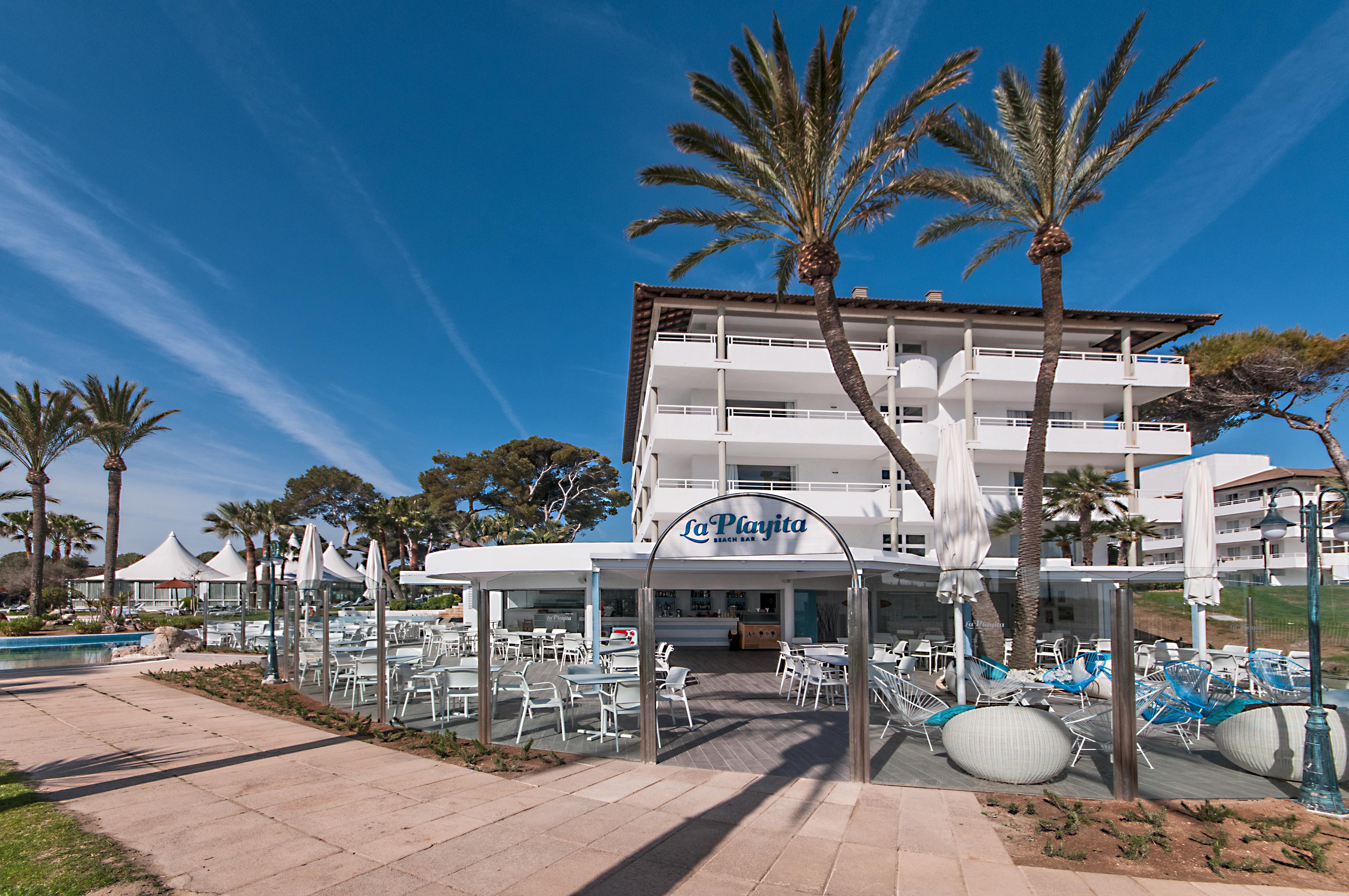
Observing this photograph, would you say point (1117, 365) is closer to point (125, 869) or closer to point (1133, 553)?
point (1133, 553)

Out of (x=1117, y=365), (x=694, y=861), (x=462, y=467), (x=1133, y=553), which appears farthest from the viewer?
(x=462, y=467)

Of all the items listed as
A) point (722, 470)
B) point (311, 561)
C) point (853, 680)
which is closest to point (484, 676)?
point (853, 680)

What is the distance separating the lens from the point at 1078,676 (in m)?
11.7

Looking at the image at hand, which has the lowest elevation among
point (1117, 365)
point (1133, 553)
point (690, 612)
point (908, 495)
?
point (690, 612)

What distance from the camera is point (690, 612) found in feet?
81.7

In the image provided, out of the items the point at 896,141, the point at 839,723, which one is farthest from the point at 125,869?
the point at 896,141

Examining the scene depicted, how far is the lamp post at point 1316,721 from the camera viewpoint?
645 centimetres

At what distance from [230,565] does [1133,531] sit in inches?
1497

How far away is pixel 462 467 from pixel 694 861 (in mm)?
48170

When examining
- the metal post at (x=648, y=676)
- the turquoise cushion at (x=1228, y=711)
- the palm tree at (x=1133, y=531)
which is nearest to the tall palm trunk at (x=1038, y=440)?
the turquoise cushion at (x=1228, y=711)

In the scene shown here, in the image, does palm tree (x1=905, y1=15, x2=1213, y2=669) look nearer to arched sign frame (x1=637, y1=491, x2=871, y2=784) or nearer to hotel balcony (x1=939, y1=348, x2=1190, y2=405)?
arched sign frame (x1=637, y1=491, x2=871, y2=784)

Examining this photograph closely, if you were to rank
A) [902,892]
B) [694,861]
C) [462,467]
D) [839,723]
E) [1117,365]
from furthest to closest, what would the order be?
1. [462,467]
2. [1117,365]
3. [839,723]
4. [694,861]
5. [902,892]

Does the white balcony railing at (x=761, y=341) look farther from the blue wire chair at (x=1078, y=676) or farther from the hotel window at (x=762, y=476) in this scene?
the blue wire chair at (x=1078, y=676)

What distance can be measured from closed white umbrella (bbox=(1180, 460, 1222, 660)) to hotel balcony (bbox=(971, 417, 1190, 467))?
14800mm
